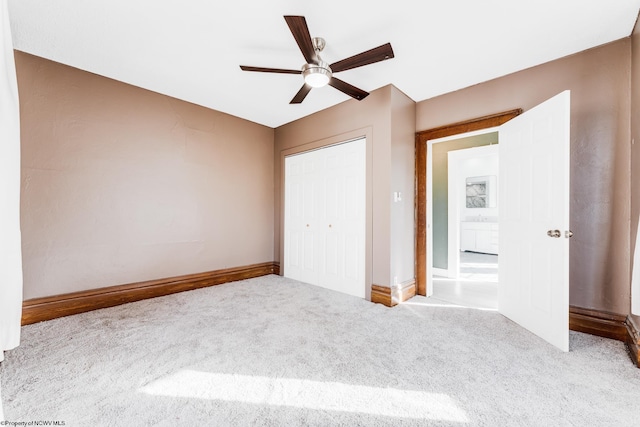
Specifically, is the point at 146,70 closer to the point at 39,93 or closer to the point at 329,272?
the point at 39,93

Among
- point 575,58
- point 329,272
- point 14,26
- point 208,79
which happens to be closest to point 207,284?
point 329,272

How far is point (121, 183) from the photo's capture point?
3.12 m

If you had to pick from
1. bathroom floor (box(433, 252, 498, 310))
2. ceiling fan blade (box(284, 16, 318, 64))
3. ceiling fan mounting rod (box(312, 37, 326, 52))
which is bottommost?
bathroom floor (box(433, 252, 498, 310))

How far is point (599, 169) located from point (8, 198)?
3858mm

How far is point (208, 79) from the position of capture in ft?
10.1

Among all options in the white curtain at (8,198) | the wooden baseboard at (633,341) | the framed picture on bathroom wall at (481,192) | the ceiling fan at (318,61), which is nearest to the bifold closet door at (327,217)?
the ceiling fan at (318,61)

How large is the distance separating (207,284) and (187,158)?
5.86 ft

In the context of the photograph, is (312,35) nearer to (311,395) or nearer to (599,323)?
(311,395)

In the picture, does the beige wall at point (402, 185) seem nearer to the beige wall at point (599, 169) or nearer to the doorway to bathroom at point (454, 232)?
the doorway to bathroom at point (454, 232)

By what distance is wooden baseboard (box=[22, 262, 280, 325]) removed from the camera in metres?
2.56

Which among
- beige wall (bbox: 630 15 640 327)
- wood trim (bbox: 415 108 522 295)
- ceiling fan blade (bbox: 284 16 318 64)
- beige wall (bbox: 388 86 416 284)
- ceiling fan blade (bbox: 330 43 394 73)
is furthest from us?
wood trim (bbox: 415 108 522 295)

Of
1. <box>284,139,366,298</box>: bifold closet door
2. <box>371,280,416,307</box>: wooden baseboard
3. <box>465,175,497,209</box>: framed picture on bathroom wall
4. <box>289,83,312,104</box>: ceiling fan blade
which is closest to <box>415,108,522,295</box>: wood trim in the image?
<box>371,280,416,307</box>: wooden baseboard

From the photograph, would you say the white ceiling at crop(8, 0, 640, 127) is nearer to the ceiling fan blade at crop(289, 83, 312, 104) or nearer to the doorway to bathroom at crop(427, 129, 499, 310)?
the ceiling fan blade at crop(289, 83, 312, 104)

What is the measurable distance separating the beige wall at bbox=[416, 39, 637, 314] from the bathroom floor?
0.89m
